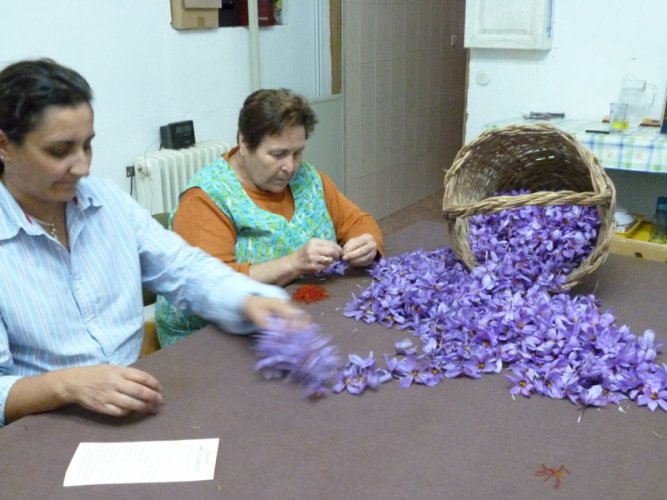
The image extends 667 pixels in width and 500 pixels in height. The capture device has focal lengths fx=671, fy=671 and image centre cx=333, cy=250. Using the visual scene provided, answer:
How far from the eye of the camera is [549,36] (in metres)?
3.39

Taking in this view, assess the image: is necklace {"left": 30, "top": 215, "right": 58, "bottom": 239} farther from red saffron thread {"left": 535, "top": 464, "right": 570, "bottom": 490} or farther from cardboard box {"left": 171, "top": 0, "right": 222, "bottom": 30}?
cardboard box {"left": 171, "top": 0, "right": 222, "bottom": 30}

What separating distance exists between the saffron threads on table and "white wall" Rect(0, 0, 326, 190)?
1574 millimetres

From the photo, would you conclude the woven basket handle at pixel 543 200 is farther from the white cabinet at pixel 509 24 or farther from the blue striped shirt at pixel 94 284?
the white cabinet at pixel 509 24

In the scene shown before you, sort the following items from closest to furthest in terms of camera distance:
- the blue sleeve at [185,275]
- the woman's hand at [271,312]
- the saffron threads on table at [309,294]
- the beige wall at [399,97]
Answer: the woman's hand at [271,312] → the blue sleeve at [185,275] → the saffron threads on table at [309,294] → the beige wall at [399,97]

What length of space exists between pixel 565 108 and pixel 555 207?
199 cm

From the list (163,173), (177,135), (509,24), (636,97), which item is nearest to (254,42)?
(177,135)

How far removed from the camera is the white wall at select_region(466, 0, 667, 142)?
3.16m

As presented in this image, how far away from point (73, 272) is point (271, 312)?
43 cm

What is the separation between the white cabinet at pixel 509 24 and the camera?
10.9 feet

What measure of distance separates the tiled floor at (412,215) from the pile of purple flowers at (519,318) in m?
3.18

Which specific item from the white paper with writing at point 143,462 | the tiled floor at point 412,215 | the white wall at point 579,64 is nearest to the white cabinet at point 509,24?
the white wall at point 579,64

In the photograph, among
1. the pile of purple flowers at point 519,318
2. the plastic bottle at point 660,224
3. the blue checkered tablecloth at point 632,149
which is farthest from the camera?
the plastic bottle at point 660,224

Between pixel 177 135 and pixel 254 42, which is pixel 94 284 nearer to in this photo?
pixel 177 135

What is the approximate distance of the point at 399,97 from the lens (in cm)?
512
